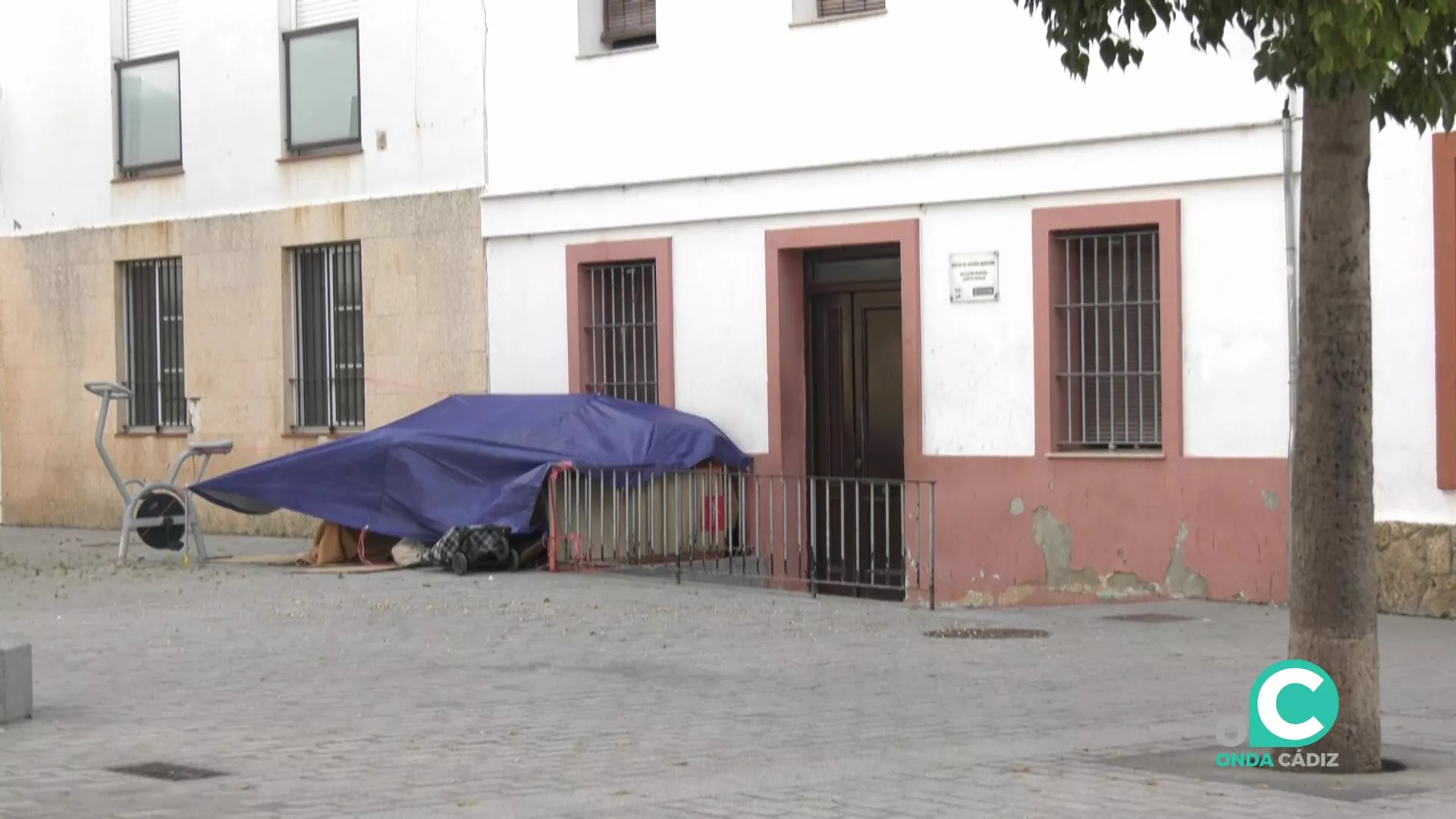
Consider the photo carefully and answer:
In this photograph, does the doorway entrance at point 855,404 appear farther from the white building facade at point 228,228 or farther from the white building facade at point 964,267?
the white building facade at point 228,228

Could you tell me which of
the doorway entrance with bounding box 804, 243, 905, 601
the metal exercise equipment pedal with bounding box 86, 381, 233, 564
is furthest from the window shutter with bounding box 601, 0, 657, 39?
the metal exercise equipment pedal with bounding box 86, 381, 233, 564

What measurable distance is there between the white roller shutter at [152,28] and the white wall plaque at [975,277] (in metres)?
9.93

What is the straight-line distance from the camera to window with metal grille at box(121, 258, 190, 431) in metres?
22.9

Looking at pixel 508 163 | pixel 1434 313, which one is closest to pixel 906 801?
pixel 1434 313

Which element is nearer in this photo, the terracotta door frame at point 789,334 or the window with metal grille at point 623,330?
the terracotta door frame at point 789,334

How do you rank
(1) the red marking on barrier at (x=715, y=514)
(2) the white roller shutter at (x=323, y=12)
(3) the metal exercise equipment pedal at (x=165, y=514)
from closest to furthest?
(1) the red marking on barrier at (x=715, y=514), (3) the metal exercise equipment pedal at (x=165, y=514), (2) the white roller shutter at (x=323, y=12)

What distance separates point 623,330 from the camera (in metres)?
19.3

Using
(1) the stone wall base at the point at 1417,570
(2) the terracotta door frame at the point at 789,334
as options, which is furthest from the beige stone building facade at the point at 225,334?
(1) the stone wall base at the point at 1417,570

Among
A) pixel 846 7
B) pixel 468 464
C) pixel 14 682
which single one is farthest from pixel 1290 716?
pixel 846 7

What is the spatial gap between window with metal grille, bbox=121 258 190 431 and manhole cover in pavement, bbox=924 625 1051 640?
11353mm

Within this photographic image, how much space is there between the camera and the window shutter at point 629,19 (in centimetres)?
1902

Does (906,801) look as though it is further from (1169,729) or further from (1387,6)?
(1387,6)

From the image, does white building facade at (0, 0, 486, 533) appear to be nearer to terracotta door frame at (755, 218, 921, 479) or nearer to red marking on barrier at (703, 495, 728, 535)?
red marking on barrier at (703, 495, 728, 535)

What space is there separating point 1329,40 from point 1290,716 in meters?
2.59
